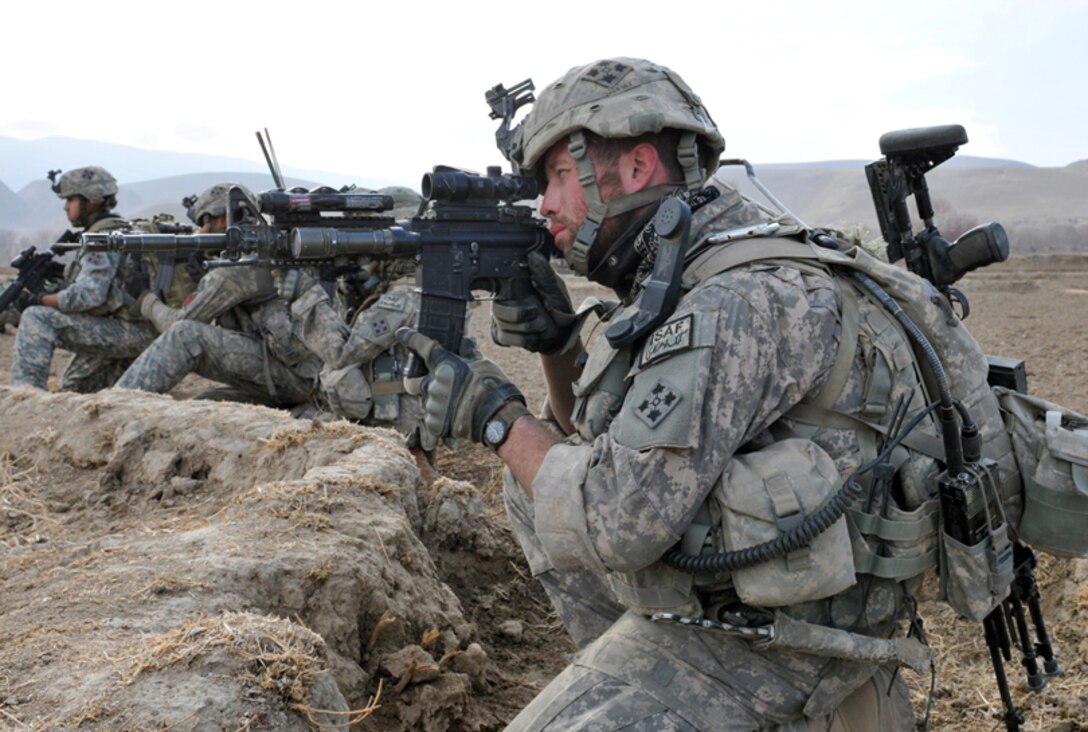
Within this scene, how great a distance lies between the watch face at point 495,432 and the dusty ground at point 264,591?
2.36 feet

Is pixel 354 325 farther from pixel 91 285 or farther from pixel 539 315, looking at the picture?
pixel 539 315

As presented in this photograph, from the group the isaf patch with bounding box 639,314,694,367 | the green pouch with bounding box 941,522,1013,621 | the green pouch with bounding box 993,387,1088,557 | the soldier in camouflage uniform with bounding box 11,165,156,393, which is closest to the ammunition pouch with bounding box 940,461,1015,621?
the green pouch with bounding box 941,522,1013,621

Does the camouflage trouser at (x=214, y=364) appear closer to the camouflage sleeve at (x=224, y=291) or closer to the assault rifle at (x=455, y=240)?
the camouflage sleeve at (x=224, y=291)

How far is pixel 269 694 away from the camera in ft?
8.41

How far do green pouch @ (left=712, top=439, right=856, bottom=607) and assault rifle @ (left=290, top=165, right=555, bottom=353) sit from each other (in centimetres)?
116

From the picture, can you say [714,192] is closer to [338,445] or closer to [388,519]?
[388,519]

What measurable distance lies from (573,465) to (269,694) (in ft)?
3.05

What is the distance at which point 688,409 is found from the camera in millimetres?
2301

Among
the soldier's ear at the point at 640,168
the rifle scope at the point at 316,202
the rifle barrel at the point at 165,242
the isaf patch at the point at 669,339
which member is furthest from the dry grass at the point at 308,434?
the isaf patch at the point at 669,339

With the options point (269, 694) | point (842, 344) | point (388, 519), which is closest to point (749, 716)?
point (842, 344)

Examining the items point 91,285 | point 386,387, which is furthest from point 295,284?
point 91,285

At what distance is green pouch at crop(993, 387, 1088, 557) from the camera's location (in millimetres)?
2604

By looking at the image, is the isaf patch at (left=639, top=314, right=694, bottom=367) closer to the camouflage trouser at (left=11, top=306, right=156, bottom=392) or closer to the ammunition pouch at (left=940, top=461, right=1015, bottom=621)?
the ammunition pouch at (left=940, top=461, right=1015, bottom=621)

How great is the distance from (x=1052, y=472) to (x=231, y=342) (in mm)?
6758
